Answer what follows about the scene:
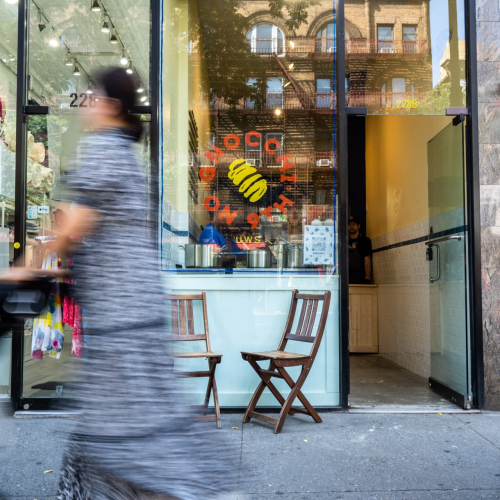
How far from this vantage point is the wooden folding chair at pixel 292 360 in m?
4.32

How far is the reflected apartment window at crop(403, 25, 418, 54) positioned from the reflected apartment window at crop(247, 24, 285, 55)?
1.16 meters

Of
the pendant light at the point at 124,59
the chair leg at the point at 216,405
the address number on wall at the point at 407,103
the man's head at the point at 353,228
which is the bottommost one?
the chair leg at the point at 216,405

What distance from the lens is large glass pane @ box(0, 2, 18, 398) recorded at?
4953mm

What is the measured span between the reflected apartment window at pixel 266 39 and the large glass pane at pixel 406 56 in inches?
28.9

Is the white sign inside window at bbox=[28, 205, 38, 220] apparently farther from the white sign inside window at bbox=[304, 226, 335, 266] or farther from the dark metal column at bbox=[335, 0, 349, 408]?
the dark metal column at bbox=[335, 0, 349, 408]

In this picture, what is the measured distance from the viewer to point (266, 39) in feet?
18.3

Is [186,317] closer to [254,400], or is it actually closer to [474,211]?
[254,400]

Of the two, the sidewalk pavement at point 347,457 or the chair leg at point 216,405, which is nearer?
the sidewalk pavement at point 347,457

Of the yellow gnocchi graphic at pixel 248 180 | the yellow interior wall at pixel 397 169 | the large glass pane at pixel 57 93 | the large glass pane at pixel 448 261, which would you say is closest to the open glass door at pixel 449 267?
the large glass pane at pixel 448 261

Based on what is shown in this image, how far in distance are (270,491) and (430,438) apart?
151cm

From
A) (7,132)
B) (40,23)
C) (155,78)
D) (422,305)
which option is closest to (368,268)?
(422,305)

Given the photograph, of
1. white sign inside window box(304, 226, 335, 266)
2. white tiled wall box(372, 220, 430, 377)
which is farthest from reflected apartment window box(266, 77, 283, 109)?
white tiled wall box(372, 220, 430, 377)

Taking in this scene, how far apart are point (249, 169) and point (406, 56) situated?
1764 millimetres

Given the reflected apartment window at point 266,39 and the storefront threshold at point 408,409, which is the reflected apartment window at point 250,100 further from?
the storefront threshold at point 408,409
